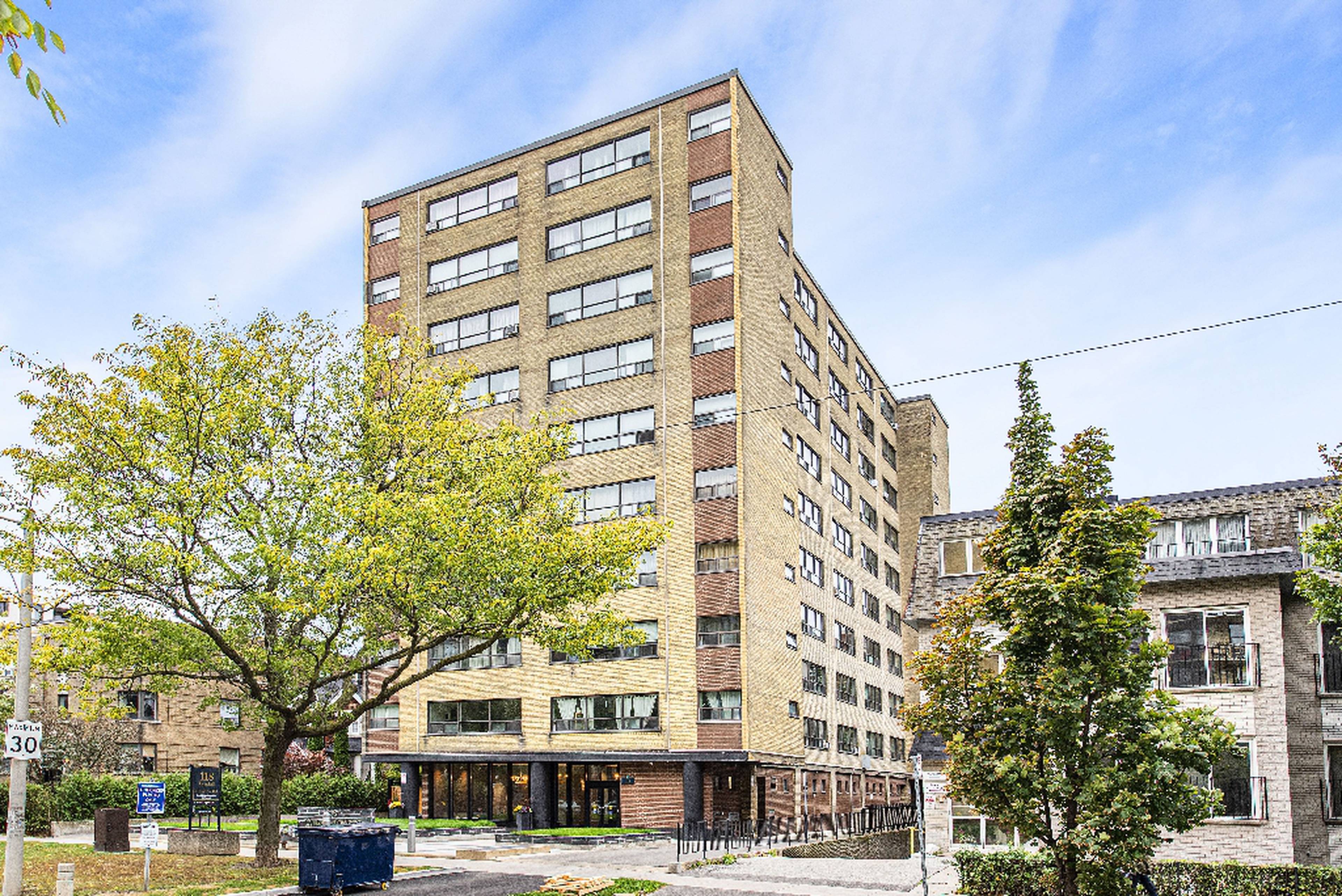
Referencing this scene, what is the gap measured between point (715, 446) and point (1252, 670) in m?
25.8

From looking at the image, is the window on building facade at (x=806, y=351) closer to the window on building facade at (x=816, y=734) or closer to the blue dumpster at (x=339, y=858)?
the window on building facade at (x=816, y=734)

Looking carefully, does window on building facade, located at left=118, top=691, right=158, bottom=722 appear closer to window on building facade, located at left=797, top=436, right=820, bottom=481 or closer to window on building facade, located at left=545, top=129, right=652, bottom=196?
window on building facade, located at left=545, top=129, right=652, bottom=196

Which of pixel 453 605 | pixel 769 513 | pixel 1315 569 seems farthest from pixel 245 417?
pixel 769 513

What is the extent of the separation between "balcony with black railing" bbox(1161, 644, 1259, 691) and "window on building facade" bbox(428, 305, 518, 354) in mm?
35689

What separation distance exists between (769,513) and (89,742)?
30.0 meters

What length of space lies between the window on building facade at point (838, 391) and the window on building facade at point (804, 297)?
3.94 meters

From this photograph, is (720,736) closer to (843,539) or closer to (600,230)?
(843,539)

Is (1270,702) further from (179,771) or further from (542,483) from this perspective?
(179,771)

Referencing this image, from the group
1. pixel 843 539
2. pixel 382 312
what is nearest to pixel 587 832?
pixel 843 539

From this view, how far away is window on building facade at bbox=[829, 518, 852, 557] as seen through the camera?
209 feet

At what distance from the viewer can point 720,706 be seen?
48062mm

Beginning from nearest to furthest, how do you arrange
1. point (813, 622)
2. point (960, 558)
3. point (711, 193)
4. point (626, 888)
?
1. point (626, 888)
2. point (960, 558)
3. point (711, 193)
4. point (813, 622)

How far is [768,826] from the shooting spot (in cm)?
4297

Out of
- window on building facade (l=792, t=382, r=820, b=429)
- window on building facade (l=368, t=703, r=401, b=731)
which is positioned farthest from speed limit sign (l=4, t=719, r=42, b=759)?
window on building facade (l=792, t=382, r=820, b=429)
